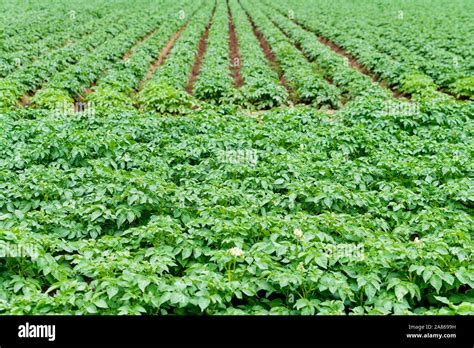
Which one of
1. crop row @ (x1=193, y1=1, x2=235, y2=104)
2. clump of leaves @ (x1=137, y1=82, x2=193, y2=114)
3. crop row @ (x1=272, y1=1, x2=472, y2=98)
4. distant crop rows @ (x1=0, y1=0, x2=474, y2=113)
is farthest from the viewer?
crop row @ (x1=272, y1=1, x2=472, y2=98)

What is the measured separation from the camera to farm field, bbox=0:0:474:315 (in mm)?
4086

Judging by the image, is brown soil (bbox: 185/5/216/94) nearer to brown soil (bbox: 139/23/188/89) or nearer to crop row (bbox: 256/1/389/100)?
brown soil (bbox: 139/23/188/89)

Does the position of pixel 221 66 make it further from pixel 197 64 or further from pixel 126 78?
pixel 126 78

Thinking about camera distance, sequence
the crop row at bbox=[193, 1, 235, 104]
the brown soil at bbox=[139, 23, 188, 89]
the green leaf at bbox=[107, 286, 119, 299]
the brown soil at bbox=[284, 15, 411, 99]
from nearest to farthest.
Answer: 1. the green leaf at bbox=[107, 286, 119, 299]
2. the crop row at bbox=[193, 1, 235, 104]
3. the brown soil at bbox=[284, 15, 411, 99]
4. the brown soil at bbox=[139, 23, 188, 89]

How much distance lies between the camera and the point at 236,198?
5742mm

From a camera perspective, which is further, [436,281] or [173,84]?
[173,84]

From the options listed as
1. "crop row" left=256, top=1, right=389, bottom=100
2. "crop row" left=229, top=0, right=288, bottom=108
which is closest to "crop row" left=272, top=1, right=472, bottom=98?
"crop row" left=256, top=1, right=389, bottom=100

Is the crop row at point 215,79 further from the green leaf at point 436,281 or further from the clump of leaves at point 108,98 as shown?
the green leaf at point 436,281

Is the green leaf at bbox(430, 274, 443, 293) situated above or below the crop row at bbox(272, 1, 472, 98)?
below

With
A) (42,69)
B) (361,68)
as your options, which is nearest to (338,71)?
(361,68)
